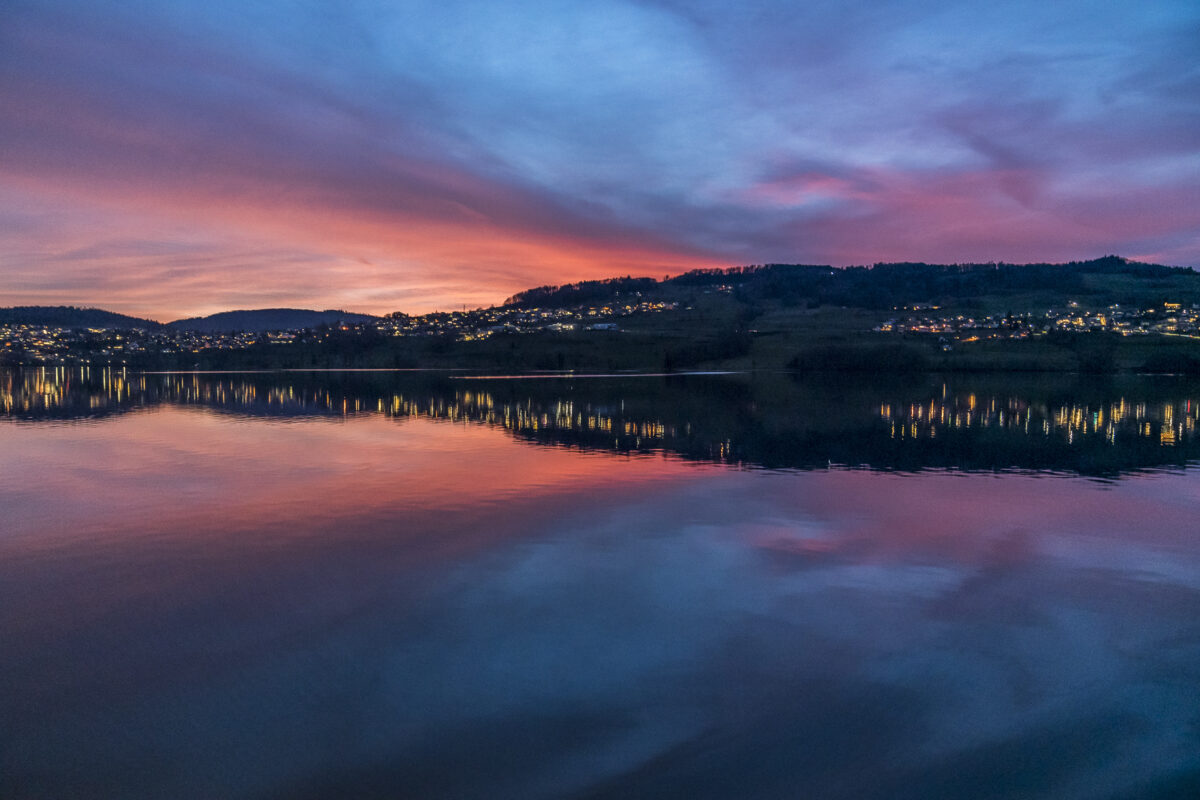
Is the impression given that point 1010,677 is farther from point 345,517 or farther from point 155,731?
point 345,517

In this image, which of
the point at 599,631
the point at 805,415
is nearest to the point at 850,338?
the point at 805,415

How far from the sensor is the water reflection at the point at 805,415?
28281 mm

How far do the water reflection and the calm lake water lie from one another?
369 cm

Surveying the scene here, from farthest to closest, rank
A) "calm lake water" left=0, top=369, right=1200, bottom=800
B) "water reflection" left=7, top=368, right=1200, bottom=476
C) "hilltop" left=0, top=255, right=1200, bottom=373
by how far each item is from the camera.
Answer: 1. "hilltop" left=0, top=255, right=1200, bottom=373
2. "water reflection" left=7, top=368, right=1200, bottom=476
3. "calm lake water" left=0, top=369, right=1200, bottom=800

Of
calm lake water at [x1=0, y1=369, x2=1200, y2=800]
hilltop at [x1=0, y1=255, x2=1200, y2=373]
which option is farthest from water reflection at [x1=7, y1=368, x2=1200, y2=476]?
hilltop at [x1=0, y1=255, x2=1200, y2=373]

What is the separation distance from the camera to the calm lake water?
23.7 feet

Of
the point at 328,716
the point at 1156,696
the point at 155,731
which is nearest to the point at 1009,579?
the point at 1156,696

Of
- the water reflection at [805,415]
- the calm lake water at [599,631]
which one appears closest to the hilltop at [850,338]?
the water reflection at [805,415]

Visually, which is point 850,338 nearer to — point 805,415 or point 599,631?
point 805,415

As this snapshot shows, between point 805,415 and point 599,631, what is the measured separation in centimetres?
3445

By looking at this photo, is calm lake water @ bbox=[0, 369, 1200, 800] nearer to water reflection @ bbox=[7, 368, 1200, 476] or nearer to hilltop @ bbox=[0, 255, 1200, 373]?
water reflection @ bbox=[7, 368, 1200, 476]

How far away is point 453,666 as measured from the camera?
368 inches

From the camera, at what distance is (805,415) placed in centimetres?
4262

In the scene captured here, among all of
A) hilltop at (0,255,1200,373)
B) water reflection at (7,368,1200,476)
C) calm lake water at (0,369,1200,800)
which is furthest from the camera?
hilltop at (0,255,1200,373)
